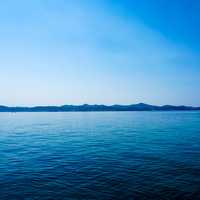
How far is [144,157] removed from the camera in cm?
2675

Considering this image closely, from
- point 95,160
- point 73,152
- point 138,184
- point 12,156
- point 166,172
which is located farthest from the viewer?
point 73,152

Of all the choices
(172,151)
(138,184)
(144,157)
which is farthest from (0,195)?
(172,151)

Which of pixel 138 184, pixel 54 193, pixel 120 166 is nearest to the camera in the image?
pixel 54 193

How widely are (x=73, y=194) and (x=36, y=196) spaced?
2.83 meters

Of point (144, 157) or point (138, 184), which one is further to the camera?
point (144, 157)

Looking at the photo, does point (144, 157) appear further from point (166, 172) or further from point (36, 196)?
point (36, 196)

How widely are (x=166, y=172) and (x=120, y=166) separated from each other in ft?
17.0

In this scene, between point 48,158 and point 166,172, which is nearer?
point 166,172

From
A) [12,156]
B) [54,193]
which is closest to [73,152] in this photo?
[12,156]

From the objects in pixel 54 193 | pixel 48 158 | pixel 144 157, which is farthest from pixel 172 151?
pixel 54 193

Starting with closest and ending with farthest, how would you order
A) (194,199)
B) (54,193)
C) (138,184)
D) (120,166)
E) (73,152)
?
1. (194,199)
2. (54,193)
3. (138,184)
4. (120,166)
5. (73,152)

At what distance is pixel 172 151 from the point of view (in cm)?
3061

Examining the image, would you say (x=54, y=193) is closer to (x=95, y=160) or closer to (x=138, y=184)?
(x=138, y=184)

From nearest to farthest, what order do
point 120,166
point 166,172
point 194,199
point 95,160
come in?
1. point 194,199
2. point 166,172
3. point 120,166
4. point 95,160
